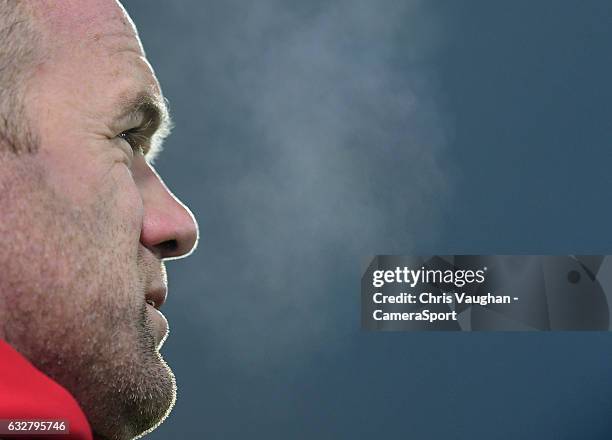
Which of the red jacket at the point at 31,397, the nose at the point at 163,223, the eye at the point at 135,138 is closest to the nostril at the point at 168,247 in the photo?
the nose at the point at 163,223

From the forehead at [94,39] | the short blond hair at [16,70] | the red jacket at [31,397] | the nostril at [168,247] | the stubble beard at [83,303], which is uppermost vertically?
the forehead at [94,39]

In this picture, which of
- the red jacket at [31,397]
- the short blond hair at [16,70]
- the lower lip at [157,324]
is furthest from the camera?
the lower lip at [157,324]

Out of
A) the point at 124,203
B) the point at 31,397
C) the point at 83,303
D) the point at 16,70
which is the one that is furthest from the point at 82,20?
the point at 31,397

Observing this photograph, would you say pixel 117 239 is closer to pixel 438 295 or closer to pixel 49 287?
pixel 49 287

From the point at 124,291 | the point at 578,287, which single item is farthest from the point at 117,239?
the point at 578,287

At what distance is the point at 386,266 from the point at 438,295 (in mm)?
486

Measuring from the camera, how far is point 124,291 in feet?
3.27

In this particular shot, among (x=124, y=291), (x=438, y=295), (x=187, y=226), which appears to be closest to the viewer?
(x=124, y=291)

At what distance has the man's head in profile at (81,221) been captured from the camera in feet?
3.00

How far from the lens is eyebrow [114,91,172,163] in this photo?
1073 mm

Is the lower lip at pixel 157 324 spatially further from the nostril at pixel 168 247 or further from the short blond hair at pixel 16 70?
the short blond hair at pixel 16 70

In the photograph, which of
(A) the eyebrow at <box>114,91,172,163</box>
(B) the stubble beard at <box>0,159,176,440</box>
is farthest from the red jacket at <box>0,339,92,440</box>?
(A) the eyebrow at <box>114,91,172,163</box>

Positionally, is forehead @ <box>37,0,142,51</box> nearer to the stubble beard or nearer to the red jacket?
the stubble beard

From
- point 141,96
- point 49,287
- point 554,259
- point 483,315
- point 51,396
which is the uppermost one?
point 554,259
